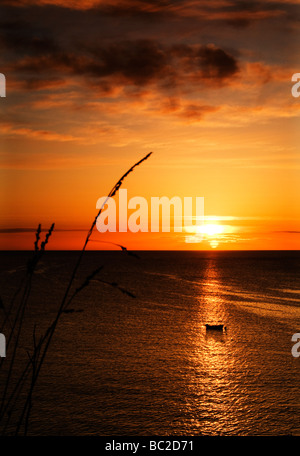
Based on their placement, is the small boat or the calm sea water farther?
the small boat

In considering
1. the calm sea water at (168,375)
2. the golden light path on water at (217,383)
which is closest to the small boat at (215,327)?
the golden light path on water at (217,383)

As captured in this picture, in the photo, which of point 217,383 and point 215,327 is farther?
point 215,327

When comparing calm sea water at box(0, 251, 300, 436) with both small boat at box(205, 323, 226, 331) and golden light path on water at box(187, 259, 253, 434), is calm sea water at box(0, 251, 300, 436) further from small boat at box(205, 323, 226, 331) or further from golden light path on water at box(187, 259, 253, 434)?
small boat at box(205, 323, 226, 331)

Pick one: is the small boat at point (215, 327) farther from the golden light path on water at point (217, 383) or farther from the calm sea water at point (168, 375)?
the calm sea water at point (168, 375)

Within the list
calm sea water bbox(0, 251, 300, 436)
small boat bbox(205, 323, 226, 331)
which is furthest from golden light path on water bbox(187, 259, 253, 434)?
small boat bbox(205, 323, 226, 331)

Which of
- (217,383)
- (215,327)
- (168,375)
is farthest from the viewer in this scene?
(215,327)

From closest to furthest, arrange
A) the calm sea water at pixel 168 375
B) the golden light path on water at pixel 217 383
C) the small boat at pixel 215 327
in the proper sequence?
Answer: the calm sea water at pixel 168 375 → the golden light path on water at pixel 217 383 → the small boat at pixel 215 327

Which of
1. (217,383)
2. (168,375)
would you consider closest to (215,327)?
(168,375)

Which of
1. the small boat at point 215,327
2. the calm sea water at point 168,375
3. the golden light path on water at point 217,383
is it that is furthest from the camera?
the small boat at point 215,327

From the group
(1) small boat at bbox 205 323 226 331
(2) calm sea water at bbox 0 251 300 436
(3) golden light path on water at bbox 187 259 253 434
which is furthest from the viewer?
(1) small boat at bbox 205 323 226 331

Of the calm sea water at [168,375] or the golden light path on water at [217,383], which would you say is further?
the golden light path on water at [217,383]

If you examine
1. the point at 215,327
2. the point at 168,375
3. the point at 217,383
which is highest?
the point at 215,327

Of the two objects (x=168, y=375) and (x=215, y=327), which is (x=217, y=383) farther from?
(x=215, y=327)
